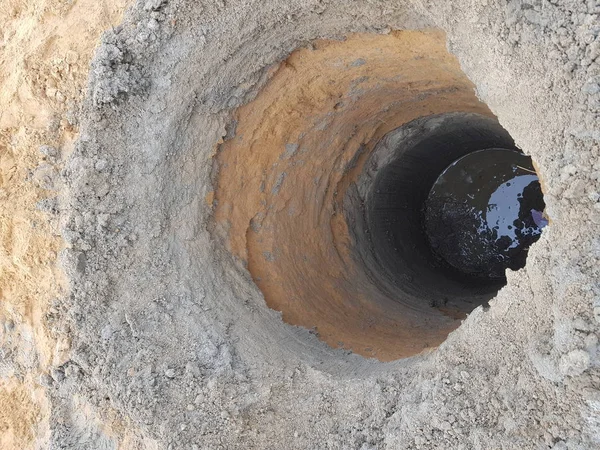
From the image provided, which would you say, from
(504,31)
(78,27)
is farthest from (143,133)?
(504,31)

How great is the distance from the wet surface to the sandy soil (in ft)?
15.5

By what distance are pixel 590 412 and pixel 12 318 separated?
3.19m

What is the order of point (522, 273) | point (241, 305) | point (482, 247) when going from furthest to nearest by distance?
1. point (482, 247)
2. point (241, 305)
3. point (522, 273)

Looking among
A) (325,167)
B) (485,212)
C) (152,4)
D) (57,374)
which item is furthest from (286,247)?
(485,212)

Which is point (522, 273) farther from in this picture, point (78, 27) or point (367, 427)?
point (78, 27)

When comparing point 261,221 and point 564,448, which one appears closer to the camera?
point 564,448

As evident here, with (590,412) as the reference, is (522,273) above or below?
above

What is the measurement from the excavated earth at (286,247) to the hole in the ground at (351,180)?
1.1 inches

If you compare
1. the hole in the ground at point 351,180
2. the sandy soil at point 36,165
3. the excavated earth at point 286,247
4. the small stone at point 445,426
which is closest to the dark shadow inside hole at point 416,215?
the hole in the ground at point 351,180

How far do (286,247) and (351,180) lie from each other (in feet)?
4.13

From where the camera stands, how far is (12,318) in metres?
3.15

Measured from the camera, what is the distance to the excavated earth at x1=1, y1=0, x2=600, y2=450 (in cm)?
210

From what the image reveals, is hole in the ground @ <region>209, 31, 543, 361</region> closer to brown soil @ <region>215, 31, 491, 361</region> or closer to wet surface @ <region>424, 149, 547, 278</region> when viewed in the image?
brown soil @ <region>215, 31, 491, 361</region>

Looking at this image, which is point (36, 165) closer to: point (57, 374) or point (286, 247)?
point (57, 374)
